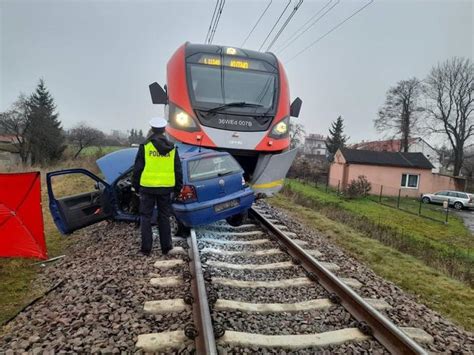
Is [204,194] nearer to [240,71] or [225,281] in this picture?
[225,281]

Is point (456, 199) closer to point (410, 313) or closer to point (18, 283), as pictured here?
point (410, 313)

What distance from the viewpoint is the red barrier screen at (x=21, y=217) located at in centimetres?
551

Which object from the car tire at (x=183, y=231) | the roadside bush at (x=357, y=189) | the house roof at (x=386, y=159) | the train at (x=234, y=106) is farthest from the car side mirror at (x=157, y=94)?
the house roof at (x=386, y=159)

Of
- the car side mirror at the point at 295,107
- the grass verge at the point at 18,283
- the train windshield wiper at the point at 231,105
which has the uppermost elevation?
the car side mirror at the point at 295,107

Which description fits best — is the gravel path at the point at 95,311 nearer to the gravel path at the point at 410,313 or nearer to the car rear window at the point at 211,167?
the car rear window at the point at 211,167

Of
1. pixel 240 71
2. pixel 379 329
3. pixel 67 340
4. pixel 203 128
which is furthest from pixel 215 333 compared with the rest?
pixel 240 71

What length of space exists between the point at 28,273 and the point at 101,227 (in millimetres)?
2456

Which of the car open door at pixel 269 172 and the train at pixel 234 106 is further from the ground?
the train at pixel 234 106

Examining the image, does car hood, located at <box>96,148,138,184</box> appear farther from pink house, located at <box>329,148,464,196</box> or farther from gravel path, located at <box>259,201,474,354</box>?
pink house, located at <box>329,148,464,196</box>

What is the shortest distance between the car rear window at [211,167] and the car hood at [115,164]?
1.43m

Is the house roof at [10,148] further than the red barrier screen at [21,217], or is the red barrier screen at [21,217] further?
the house roof at [10,148]

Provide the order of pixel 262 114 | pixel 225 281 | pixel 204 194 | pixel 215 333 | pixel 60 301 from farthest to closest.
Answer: pixel 262 114 < pixel 204 194 < pixel 225 281 < pixel 60 301 < pixel 215 333

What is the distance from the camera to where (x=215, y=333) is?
9.82ft

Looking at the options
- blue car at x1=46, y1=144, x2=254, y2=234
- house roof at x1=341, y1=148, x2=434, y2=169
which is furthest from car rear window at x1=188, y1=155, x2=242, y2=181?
house roof at x1=341, y1=148, x2=434, y2=169
